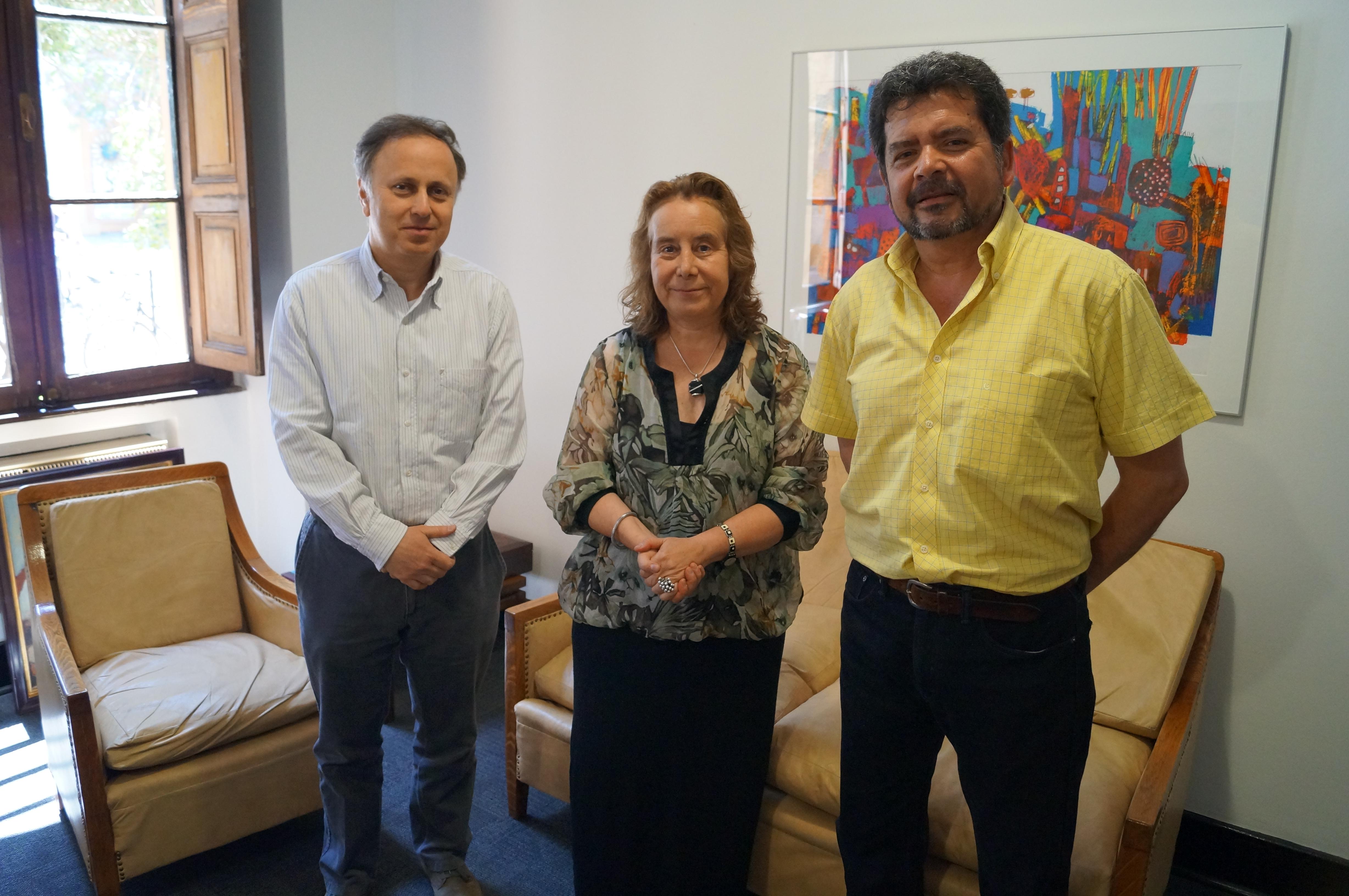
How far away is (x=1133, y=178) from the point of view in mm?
2436

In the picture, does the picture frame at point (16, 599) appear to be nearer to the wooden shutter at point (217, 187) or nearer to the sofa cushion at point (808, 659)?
the wooden shutter at point (217, 187)

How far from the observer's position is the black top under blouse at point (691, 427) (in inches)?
73.1

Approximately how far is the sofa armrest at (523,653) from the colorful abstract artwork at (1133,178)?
5.46ft

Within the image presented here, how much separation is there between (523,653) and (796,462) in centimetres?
110

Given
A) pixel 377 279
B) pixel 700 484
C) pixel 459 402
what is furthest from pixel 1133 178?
pixel 377 279

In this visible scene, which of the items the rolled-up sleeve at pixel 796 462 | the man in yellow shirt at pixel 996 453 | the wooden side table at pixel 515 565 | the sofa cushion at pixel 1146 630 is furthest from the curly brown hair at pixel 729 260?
the wooden side table at pixel 515 565

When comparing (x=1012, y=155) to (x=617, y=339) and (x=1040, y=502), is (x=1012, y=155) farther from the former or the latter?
(x=617, y=339)

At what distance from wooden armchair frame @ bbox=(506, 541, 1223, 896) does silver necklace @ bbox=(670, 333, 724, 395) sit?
0.97 meters

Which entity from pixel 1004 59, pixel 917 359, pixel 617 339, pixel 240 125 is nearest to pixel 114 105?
pixel 240 125

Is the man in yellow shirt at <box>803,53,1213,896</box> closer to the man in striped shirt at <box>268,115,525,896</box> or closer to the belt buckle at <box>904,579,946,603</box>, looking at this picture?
the belt buckle at <box>904,579,946,603</box>

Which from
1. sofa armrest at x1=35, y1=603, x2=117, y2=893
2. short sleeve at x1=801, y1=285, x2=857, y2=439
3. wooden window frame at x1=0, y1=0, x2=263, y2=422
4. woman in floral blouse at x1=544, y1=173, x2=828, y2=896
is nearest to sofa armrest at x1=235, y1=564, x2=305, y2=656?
sofa armrest at x1=35, y1=603, x2=117, y2=893

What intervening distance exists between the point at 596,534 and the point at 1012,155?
1.01 meters

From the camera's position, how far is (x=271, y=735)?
8.10 feet

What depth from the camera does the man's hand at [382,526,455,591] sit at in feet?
6.57
